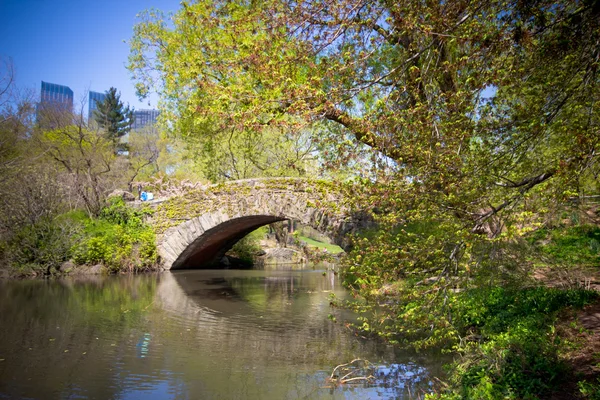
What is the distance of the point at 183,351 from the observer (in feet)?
17.5

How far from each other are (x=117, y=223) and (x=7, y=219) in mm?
3251

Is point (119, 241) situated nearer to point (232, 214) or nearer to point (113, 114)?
point (232, 214)

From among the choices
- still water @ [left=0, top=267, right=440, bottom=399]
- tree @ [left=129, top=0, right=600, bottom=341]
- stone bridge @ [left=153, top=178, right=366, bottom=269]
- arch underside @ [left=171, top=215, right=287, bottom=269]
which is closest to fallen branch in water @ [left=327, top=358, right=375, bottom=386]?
still water @ [left=0, top=267, right=440, bottom=399]

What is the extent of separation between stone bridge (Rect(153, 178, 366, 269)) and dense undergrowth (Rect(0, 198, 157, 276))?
64 cm

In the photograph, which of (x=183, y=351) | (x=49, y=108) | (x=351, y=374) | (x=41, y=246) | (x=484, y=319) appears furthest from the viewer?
(x=49, y=108)

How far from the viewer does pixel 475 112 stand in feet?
11.9

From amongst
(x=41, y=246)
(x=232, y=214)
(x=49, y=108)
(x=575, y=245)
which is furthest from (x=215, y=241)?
(x=49, y=108)

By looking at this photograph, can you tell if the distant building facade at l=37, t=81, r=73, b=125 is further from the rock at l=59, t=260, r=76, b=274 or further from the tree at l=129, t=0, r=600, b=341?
the tree at l=129, t=0, r=600, b=341

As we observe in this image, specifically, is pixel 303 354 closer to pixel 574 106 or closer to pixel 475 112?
pixel 475 112

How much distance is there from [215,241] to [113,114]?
3218cm

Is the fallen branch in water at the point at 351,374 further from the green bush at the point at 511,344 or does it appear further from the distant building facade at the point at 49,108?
the distant building facade at the point at 49,108

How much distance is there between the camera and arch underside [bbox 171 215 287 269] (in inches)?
564

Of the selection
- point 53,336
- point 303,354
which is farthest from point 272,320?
point 53,336

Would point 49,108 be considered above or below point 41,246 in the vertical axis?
above
